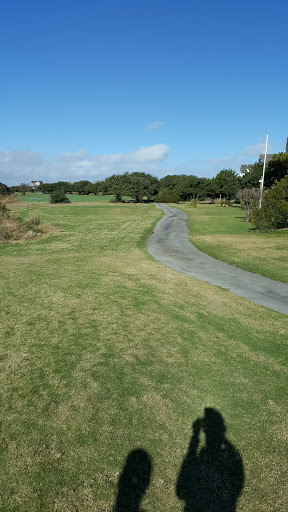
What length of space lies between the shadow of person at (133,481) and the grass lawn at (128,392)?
24 millimetres

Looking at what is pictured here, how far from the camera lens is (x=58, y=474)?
302 cm

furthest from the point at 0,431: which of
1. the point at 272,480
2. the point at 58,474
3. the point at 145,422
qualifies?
the point at 272,480

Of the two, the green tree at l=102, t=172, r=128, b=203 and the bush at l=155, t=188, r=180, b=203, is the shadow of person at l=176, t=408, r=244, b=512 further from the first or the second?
the bush at l=155, t=188, r=180, b=203

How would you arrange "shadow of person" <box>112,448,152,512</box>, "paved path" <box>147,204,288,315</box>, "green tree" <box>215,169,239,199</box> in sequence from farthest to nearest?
1. "green tree" <box>215,169,239,199</box>
2. "paved path" <box>147,204,288,315</box>
3. "shadow of person" <box>112,448,152,512</box>

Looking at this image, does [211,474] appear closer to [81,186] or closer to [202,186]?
[202,186]

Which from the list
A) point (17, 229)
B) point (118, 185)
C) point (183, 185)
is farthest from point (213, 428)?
point (183, 185)

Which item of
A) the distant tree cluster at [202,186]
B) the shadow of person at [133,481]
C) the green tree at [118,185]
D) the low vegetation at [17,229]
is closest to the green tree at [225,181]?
the distant tree cluster at [202,186]

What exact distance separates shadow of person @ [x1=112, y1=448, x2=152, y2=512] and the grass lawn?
0.08ft

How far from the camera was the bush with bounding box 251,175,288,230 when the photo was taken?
2350 centimetres

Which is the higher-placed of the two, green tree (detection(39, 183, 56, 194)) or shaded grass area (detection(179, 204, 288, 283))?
green tree (detection(39, 183, 56, 194))

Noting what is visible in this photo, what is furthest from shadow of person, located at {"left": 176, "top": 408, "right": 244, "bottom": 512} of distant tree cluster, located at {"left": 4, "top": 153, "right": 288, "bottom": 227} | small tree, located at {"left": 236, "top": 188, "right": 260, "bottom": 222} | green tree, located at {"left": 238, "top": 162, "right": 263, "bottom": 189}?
green tree, located at {"left": 238, "top": 162, "right": 263, "bottom": 189}

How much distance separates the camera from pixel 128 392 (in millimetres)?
4227

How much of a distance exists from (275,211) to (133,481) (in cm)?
2487

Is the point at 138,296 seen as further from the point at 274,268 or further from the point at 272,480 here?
the point at 274,268
